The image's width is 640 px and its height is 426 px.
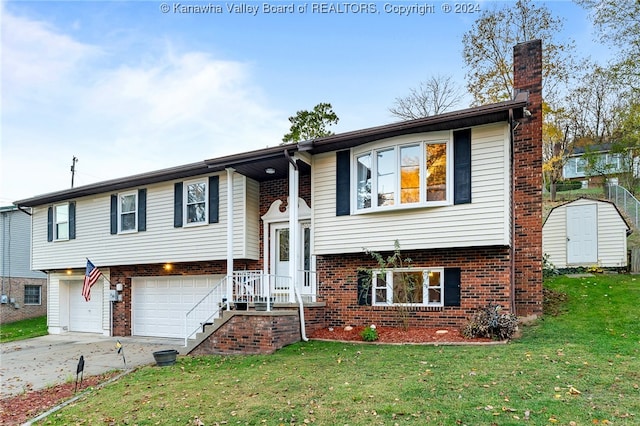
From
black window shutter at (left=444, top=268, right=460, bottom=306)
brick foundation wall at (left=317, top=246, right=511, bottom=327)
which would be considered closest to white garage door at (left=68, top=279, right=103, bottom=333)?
brick foundation wall at (left=317, top=246, right=511, bottom=327)

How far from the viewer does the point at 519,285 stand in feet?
33.5

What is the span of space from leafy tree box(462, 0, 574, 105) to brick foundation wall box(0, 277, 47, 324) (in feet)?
79.3

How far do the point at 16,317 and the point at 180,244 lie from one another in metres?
13.9

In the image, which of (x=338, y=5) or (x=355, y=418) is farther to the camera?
(x=338, y=5)

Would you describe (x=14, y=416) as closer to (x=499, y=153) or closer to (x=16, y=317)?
(x=499, y=153)

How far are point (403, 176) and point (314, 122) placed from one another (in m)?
16.7

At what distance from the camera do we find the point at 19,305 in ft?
71.9

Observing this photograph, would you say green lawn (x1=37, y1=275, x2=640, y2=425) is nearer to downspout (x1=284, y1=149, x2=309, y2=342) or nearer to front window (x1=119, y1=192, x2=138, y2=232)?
downspout (x1=284, y1=149, x2=309, y2=342)

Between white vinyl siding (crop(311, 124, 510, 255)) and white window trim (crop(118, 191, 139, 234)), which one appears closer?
white vinyl siding (crop(311, 124, 510, 255))

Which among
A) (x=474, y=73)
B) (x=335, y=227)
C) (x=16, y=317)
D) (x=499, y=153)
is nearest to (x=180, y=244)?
(x=335, y=227)

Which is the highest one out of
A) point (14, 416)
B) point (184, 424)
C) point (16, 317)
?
point (184, 424)

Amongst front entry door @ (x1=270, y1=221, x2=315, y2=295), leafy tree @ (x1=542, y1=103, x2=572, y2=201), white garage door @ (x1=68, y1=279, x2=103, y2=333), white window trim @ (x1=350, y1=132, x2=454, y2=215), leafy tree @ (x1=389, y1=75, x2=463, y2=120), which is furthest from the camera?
leafy tree @ (x1=389, y1=75, x2=463, y2=120)

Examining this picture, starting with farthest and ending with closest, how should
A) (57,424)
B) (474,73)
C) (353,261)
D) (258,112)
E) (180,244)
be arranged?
(474,73) < (258,112) < (180,244) < (353,261) < (57,424)

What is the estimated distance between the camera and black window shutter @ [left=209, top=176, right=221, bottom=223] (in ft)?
42.7
